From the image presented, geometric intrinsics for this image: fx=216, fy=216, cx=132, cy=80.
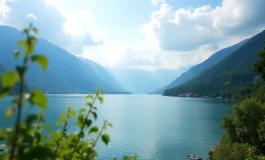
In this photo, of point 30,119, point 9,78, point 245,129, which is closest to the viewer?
point 9,78

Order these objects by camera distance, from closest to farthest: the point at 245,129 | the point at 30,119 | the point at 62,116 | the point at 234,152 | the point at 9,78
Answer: the point at 9,78 → the point at 30,119 → the point at 62,116 → the point at 234,152 → the point at 245,129

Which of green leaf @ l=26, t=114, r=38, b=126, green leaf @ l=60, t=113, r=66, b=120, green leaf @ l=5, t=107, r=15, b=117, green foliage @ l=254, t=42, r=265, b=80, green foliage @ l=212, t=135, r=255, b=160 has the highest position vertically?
green foliage @ l=254, t=42, r=265, b=80

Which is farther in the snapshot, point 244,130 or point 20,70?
point 244,130

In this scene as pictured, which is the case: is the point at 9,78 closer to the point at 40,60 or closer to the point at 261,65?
the point at 40,60

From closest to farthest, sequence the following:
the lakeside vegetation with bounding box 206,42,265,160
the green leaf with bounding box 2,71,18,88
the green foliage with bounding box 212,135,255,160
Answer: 1. the green leaf with bounding box 2,71,18,88
2. the green foliage with bounding box 212,135,255,160
3. the lakeside vegetation with bounding box 206,42,265,160

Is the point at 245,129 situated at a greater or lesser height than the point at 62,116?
lesser

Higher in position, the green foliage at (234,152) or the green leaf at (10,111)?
the green leaf at (10,111)

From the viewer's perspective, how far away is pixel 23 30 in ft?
6.19

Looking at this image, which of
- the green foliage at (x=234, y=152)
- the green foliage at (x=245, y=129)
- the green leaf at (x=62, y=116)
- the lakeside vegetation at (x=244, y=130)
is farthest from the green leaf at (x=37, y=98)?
the green foliage at (x=245, y=129)

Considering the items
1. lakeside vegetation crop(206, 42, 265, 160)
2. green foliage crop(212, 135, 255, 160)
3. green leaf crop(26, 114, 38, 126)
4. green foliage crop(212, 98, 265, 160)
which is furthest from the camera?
green foliage crop(212, 98, 265, 160)

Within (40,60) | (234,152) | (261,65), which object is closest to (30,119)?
(40,60)

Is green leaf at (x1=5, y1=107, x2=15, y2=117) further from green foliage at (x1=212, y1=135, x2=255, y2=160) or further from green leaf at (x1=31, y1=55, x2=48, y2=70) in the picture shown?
green foliage at (x1=212, y1=135, x2=255, y2=160)

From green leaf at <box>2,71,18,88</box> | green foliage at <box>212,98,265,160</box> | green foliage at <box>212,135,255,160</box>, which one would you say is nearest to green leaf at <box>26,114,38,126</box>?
green leaf at <box>2,71,18,88</box>

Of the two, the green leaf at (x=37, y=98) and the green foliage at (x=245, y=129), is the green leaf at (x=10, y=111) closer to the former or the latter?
the green leaf at (x=37, y=98)
